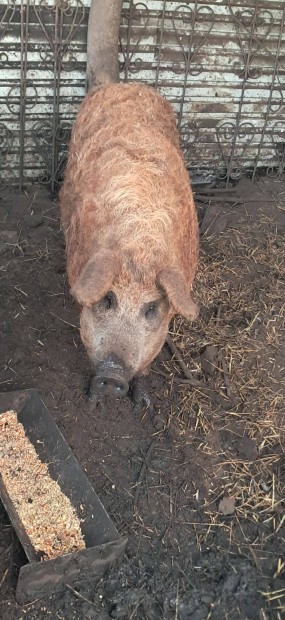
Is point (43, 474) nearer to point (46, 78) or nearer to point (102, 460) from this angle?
point (102, 460)

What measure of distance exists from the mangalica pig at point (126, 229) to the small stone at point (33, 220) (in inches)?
36.5

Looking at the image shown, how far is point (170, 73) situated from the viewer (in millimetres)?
6887

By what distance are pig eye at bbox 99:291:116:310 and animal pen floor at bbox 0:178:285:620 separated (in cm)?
89

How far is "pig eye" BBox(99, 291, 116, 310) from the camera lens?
4.07 meters

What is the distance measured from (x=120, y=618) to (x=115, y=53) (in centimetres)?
505

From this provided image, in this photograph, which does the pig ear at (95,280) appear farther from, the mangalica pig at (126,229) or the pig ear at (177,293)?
the pig ear at (177,293)

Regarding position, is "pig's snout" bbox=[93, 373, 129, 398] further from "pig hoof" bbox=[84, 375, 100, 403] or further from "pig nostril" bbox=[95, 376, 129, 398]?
"pig hoof" bbox=[84, 375, 100, 403]

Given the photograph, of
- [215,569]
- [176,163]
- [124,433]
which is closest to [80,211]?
[176,163]

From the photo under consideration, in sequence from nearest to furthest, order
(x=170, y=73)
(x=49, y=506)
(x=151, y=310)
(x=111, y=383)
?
(x=49, y=506)
(x=111, y=383)
(x=151, y=310)
(x=170, y=73)

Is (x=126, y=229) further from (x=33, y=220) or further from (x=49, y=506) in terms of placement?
(x=33, y=220)

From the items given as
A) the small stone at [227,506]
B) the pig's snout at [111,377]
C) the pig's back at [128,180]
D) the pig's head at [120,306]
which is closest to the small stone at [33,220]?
the pig's back at [128,180]

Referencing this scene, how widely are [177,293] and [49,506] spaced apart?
5.00ft

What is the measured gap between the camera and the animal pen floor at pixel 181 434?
356cm

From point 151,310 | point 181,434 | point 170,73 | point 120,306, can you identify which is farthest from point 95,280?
point 170,73
